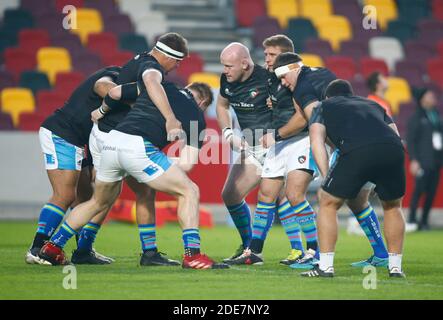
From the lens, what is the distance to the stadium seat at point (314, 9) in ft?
76.3

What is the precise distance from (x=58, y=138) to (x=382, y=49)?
1430 centimetres

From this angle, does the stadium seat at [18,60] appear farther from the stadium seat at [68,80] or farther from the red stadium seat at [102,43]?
the stadium seat at [68,80]

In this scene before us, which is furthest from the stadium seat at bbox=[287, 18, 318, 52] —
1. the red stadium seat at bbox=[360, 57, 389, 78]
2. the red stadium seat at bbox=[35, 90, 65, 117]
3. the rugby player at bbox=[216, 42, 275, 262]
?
the rugby player at bbox=[216, 42, 275, 262]

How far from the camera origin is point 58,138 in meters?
9.84

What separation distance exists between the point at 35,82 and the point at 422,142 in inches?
306

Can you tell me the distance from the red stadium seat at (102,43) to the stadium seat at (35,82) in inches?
58.7

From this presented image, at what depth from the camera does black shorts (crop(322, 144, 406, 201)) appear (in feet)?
27.2

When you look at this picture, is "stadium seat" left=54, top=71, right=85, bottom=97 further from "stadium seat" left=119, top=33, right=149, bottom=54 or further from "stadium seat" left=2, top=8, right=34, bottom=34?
"stadium seat" left=2, top=8, right=34, bottom=34

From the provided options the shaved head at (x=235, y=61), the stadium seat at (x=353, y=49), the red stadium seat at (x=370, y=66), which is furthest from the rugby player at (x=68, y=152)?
the stadium seat at (x=353, y=49)

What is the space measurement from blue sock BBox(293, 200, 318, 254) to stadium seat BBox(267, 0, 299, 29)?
13.0 metres

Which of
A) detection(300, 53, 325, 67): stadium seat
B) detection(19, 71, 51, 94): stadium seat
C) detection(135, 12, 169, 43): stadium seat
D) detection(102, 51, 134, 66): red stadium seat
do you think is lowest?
detection(19, 71, 51, 94): stadium seat
